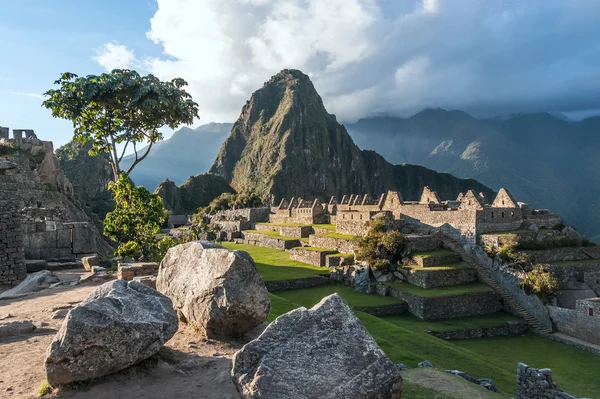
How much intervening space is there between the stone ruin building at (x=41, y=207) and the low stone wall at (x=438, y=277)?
1595 cm

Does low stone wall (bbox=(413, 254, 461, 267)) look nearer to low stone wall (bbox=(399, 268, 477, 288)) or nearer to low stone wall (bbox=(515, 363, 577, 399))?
low stone wall (bbox=(399, 268, 477, 288))

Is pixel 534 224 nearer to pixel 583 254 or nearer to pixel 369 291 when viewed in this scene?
pixel 583 254

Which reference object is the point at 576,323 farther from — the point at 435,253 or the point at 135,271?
the point at 135,271

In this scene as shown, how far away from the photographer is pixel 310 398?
407cm

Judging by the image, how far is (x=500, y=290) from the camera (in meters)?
22.5

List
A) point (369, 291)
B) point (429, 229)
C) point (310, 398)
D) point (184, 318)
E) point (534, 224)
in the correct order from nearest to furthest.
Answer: point (310, 398) → point (184, 318) → point (369, 291) → point (534, 224) → point (429, 229)

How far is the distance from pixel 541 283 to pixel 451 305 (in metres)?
4.42

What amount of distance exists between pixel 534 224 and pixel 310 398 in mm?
26073

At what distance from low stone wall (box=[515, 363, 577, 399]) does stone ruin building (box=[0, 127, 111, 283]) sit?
15.3 m

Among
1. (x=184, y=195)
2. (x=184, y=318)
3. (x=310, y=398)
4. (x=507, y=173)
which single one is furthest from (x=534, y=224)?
(x=184, y=195)

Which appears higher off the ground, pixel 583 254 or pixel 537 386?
pixel 583 254

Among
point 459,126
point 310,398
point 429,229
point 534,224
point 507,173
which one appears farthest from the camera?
point 459,126

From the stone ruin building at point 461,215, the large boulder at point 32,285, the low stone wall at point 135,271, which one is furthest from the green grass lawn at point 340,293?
the large boulder at point 32,285

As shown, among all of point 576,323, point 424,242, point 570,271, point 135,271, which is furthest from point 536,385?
point 424,242
